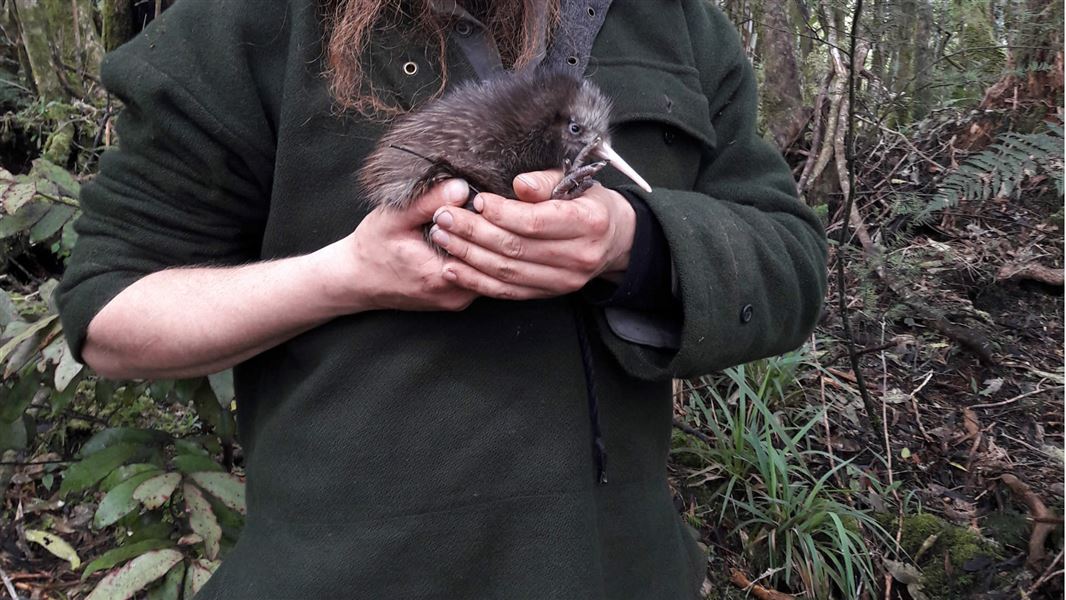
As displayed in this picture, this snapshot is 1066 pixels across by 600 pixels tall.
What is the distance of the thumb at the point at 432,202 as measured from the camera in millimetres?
1154

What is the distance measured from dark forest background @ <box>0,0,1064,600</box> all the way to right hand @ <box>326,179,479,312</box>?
0.92 metres

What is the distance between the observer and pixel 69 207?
2.06m

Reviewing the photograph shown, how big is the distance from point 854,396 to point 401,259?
2656 mm

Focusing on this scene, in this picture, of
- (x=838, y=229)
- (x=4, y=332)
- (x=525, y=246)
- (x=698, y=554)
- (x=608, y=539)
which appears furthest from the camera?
(x=838, y=229)

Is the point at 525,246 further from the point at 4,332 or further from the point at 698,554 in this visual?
the point at 4,332

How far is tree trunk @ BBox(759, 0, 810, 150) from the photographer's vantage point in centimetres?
430

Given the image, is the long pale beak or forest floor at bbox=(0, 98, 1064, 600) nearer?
the long pale beak

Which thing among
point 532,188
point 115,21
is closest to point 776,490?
point 532,188

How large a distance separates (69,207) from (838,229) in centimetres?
312

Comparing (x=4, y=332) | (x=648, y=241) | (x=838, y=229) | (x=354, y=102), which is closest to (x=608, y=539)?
(x=648, y=241)

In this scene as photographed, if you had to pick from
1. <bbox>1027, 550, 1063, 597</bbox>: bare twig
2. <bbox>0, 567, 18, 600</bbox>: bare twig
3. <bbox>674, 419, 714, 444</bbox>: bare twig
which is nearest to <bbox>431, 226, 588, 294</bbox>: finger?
<bbox>1027, 550, 1063, 597</bbox>: bare twig

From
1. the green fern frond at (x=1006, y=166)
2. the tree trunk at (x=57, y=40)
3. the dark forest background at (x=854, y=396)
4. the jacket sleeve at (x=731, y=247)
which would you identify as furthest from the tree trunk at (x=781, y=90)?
the tree trunk at (x=57, y=40)

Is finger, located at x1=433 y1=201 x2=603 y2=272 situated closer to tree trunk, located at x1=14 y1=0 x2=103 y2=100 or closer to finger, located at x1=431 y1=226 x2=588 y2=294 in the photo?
finger, located at x1=431 y1=226 x2=588 y2=294

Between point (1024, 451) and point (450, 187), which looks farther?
point (1024, 451)
